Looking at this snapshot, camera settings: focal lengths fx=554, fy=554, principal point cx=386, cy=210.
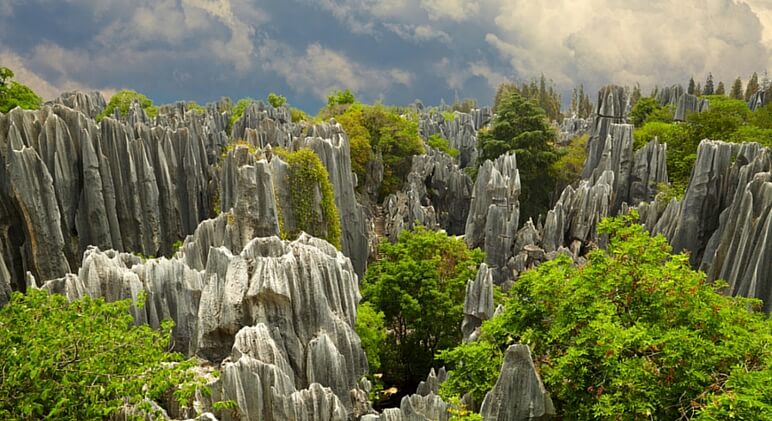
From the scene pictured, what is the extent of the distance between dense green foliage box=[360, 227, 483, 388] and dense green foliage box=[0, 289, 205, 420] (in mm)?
10886

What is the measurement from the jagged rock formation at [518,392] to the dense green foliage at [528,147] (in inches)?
1227

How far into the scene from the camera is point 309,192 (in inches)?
952

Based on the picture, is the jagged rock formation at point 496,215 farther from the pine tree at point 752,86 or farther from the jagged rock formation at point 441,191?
the pine tree at point 752,86

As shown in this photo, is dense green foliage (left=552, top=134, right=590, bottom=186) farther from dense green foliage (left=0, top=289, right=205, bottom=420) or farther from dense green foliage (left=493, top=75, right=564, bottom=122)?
dense green foliage (left=493, top=75, right=564, bottom=122)

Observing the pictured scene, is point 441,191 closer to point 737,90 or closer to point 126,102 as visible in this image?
point 126,102

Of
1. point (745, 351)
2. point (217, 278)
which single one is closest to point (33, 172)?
point (217, 278)

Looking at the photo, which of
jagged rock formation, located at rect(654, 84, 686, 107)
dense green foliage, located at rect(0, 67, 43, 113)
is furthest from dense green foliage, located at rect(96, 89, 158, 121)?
jagged rock formation, located at rect(654, 84, 686, 107)

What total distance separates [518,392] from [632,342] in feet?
7.26

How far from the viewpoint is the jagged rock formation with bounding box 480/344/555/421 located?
1005 cm

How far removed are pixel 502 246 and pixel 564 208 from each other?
5299 millimetres

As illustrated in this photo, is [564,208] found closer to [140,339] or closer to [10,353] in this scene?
[140,339]

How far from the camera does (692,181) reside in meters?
25.8

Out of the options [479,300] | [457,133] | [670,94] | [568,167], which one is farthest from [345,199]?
[670,94]

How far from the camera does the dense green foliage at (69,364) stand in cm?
879
